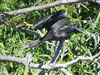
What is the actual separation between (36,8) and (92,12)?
4.52 ft

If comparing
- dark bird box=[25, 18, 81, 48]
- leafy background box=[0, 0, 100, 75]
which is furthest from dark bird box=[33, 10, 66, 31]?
leafy background box=[0, 0, 100, 75]

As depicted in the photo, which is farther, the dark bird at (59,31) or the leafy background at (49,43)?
the leafy background at (49,43)

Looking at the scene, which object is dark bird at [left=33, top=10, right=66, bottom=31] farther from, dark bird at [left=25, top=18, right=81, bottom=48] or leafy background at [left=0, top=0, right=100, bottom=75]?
leafy background at [left=0, top=0, right=100, bottom=75]

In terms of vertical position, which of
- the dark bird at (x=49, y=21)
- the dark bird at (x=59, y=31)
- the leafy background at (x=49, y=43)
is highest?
the dark bird at (x=49, y=21)

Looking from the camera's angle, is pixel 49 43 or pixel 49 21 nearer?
pixel 49 21

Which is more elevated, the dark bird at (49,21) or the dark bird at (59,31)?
the dark bird at (49,21)

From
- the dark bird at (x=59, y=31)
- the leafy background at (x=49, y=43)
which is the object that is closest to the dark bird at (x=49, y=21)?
the dark bird at (x=59, y=31)

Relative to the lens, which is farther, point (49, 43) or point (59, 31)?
point (49, 43)

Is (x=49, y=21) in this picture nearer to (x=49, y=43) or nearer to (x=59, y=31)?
(x=59, y=31)

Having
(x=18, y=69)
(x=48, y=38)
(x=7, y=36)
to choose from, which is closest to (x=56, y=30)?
(x=48, y=38)

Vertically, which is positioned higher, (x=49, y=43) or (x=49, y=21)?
(x=49, y=21)

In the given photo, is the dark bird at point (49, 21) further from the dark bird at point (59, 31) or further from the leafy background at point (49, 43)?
the leafy background at point (49, 43)

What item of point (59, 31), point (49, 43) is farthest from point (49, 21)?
point (49, 43)

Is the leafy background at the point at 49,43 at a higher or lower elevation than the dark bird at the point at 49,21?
lower
